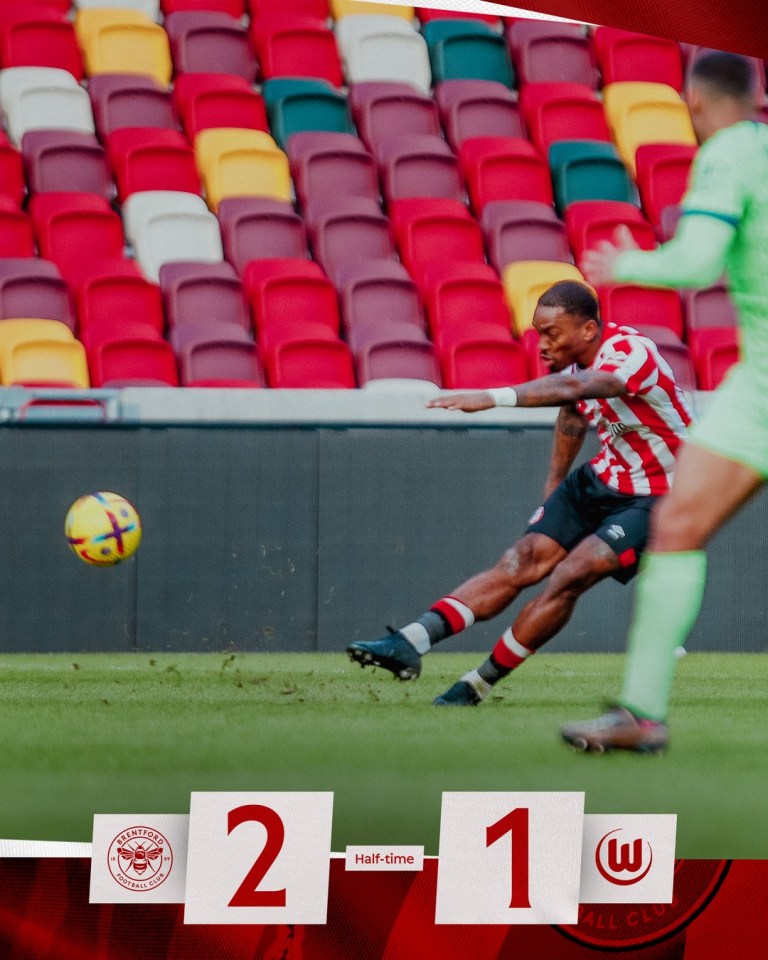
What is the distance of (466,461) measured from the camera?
5.96 metres

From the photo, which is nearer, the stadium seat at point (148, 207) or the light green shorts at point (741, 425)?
the light green shorts at point (741, 425)

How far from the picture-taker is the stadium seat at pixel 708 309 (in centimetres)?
671

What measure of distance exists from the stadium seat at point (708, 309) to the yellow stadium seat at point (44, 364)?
101 inches

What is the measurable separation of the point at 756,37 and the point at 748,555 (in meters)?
2.56

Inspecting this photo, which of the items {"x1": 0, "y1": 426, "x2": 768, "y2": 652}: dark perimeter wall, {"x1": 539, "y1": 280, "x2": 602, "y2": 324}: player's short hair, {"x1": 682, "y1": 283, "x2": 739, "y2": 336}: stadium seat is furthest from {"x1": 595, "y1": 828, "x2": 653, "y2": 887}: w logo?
{"x1": 682, "y1": 283, "x2": 739, "y2": 336}: stadium seat

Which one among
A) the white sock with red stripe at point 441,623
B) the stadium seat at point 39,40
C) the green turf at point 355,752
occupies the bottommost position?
the green turf at point 355,752

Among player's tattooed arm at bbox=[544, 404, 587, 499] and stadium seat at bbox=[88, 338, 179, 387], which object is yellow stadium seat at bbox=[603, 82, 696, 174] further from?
player's tattooed arm at bbox=[544, 404, 587, 499]

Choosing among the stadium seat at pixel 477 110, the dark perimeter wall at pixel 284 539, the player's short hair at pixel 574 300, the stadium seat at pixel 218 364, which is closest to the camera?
the player's short hair at pixel 574 300

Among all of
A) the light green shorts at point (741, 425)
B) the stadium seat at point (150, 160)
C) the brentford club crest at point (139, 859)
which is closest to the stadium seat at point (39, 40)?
the stadium seat at point (150, 160)

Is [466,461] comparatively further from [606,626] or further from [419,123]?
[419,123]

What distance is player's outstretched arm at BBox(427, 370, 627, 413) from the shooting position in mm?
2975

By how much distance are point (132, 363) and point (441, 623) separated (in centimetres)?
292

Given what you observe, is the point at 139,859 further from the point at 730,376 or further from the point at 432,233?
the point at 432,233

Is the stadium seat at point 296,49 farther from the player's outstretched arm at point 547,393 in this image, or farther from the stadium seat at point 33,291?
the player's outstretched arm at point 547,393
